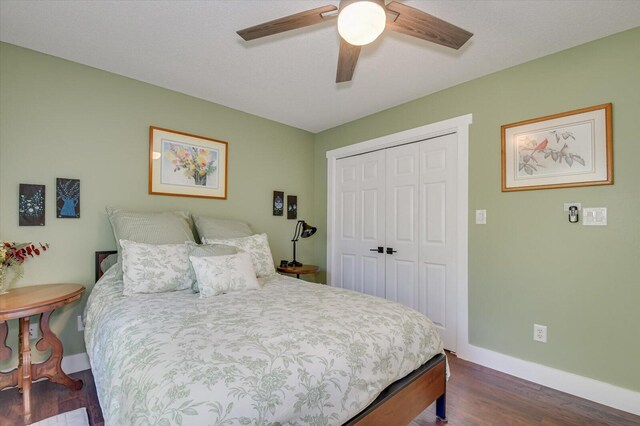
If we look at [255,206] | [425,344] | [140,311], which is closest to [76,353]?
[140,311]

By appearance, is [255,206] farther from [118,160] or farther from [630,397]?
[630,397]

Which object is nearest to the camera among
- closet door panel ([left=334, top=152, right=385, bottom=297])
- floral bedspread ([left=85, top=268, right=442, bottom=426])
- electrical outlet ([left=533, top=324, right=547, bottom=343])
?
floral bedspread ([left=85, top=268, right=442, bottom=426])

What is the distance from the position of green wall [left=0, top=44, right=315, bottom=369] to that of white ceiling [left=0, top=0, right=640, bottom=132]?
151 millimetres

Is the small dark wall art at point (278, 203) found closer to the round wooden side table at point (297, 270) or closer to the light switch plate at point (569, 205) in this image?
the round wooden side table at point (297, 270)

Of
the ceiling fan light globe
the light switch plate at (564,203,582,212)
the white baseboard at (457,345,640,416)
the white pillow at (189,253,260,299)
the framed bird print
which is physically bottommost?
the white baseboard at (457,345,640,416)

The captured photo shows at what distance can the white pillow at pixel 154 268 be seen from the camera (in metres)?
1.97

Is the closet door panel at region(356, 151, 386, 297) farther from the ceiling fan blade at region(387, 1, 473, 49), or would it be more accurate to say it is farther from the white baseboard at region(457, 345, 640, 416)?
the ceiling fan blade at region(387, 1, 473, 49)

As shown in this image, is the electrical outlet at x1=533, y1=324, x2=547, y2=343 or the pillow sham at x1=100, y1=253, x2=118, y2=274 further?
the pillow sham at x1=100, y1=253, x2=118, y2=274

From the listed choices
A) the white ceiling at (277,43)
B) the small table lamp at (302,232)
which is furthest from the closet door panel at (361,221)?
the white ceiling at (277,43)

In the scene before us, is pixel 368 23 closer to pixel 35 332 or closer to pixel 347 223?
pixel 347 223

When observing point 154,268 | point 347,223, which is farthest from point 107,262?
point 347,223

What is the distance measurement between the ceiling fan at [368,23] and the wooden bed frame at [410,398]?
1727 mm

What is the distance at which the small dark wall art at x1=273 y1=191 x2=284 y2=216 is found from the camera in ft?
12.1

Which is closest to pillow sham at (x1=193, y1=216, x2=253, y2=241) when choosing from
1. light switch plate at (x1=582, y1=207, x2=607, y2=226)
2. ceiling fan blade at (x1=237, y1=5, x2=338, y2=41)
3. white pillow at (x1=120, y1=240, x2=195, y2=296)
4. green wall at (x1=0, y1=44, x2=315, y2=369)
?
green wall at (x1=0, y1=44, x2=315, y2=369)
